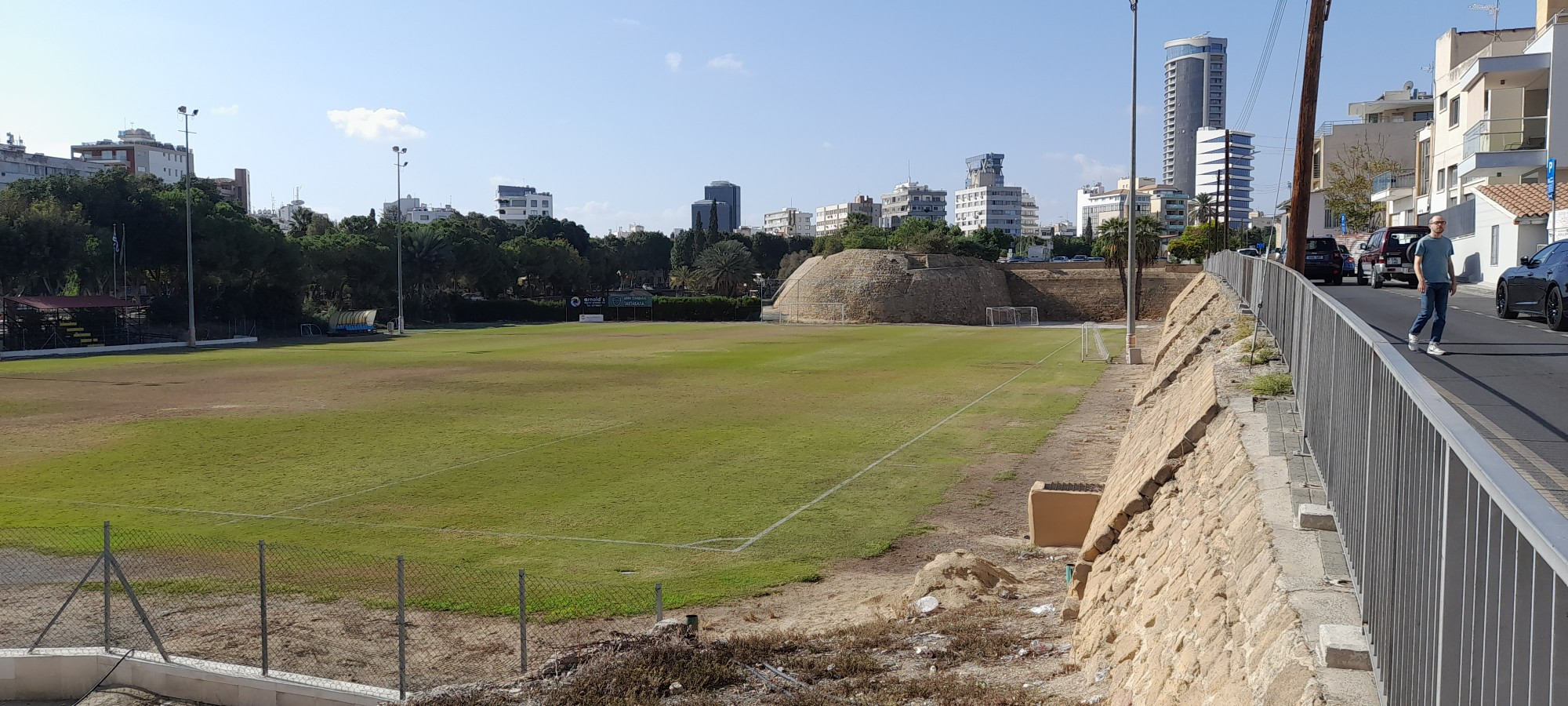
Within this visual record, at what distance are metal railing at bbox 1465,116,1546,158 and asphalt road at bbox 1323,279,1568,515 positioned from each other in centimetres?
2808

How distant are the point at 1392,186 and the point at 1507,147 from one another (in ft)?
91.0

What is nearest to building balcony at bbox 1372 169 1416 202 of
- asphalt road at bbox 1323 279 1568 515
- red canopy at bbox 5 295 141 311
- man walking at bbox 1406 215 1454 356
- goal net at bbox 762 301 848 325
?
goal net at bbox 762 301 848 325

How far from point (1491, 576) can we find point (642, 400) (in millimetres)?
34223

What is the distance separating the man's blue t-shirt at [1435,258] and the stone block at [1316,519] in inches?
389

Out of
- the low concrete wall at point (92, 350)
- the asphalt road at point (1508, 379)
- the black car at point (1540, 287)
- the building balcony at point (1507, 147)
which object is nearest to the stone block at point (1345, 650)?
the asphalt road at point (1508, 379)

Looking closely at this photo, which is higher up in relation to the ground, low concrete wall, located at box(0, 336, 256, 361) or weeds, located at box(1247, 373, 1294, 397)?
weeds, located at box(1247, 373, 1294, 397)

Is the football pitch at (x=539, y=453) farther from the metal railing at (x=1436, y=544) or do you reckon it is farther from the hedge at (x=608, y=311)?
the hedge at (x=608, y=311)

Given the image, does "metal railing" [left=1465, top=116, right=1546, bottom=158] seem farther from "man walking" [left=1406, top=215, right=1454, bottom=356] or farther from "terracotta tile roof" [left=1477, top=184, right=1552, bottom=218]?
"man walking" [left=1406, top=215, right=1454, bottom=356]

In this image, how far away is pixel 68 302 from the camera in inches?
2574

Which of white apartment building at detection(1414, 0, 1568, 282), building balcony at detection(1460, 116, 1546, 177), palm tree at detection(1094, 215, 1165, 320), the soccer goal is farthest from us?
the soccer goal

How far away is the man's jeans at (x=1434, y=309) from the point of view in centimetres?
1597

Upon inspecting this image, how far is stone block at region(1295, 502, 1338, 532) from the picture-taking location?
754cm

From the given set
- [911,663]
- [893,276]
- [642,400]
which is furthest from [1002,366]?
[893,276]

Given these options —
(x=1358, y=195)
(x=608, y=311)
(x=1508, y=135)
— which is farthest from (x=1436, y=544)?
(x=608, y=311)
